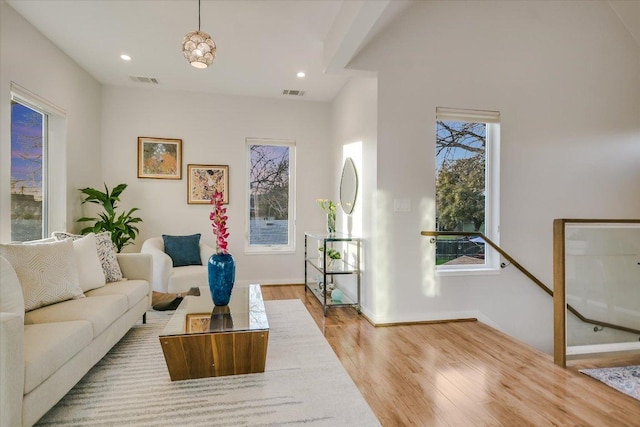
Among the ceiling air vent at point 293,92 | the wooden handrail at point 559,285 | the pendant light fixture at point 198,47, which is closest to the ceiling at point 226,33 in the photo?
the ceiling air vent at point 293,92

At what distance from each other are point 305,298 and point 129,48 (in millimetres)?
3488

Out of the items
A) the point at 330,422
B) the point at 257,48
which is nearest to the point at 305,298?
the point at 330,422

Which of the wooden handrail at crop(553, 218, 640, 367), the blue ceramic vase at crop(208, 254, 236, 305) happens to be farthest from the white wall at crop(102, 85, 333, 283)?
the wooden handrail at crop(553, 218, 640, 367)

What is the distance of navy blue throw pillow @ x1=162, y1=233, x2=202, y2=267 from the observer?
14.2 ft

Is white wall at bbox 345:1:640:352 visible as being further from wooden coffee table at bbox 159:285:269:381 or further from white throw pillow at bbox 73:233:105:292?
white throw pillow at bbox 73:233:105:292

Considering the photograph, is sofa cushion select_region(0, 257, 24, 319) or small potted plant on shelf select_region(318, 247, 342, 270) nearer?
sofa cushion select_region(0, 257, 24, 319)

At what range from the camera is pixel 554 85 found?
3891mm

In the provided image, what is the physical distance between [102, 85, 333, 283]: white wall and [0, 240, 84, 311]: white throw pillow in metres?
2.37

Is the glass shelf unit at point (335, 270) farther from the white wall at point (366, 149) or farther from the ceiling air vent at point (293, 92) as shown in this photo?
the ceiling air vent at point (293, 92)

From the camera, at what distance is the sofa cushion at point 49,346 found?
5.32ft

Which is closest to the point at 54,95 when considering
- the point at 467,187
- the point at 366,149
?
the point at 366,149

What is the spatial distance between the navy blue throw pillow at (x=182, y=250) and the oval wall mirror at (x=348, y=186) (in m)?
2.02

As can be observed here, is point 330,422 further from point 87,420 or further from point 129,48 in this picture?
point 129,48

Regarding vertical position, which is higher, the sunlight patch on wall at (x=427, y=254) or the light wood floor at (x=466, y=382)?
the sunlight patch on wall at (x=427, y=254)
